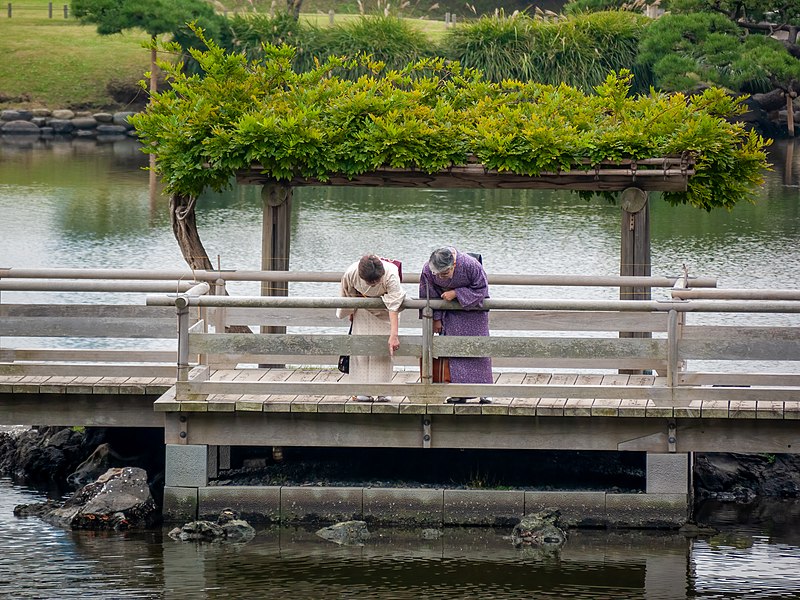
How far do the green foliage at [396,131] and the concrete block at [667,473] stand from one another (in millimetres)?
2458

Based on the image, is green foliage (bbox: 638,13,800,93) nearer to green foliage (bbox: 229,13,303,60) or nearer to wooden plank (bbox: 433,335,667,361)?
green foliage (bbox: 229,13,303,60)

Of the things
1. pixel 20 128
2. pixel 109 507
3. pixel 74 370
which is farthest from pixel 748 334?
pixel 20 128

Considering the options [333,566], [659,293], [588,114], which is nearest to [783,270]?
[659,293]

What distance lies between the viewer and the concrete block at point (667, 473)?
35.4 ft

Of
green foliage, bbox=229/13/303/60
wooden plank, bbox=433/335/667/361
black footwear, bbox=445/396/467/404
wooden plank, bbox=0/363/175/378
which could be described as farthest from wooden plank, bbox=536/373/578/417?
green foliage, bbox=229/13/303/60

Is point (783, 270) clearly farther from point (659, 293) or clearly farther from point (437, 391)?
point (437, 391)

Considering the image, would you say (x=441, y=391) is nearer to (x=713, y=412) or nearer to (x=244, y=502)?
(x=244, y=502)

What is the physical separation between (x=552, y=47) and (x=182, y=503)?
30.2 metres

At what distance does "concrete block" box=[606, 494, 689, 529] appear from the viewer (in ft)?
35.7

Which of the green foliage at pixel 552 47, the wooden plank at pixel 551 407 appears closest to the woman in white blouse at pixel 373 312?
the wooden plank at pixel 551 407

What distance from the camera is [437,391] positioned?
34.9 ft

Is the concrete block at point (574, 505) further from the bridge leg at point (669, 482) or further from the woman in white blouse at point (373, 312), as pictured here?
the woman in white blouse at point (373, 312)

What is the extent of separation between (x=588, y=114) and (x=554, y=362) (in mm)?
2435

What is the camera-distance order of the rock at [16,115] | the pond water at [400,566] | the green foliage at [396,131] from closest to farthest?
the pond water at [400,566] → the green foliage at [396,131] → the rock at [16,115]
